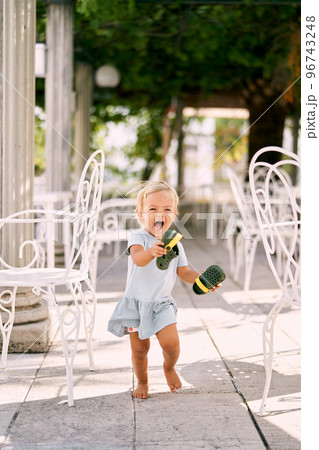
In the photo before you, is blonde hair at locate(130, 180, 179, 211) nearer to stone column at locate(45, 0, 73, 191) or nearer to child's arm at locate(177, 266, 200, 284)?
child's arm at locate(177, 266, 200, 284)

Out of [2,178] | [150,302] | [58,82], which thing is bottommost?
[150,302]

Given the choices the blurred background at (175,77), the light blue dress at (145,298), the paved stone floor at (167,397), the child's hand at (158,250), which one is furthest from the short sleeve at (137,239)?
the blurred background at (175,77)

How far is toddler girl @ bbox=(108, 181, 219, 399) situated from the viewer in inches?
107

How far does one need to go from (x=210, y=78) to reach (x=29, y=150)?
7.48m

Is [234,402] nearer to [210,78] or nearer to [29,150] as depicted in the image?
[29,150]

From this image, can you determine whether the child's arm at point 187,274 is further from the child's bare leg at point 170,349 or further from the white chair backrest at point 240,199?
the white chair backrest at point 240,199

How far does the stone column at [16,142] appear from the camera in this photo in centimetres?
338

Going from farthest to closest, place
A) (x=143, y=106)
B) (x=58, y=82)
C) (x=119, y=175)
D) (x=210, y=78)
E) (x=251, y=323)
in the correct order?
(x=119, y=175) → (x=143, y=106) → (x=210, y=78) → (x=58, y=82) → (x=251, y=323)

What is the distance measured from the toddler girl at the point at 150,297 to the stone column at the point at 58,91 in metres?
3.38

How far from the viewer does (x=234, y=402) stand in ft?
8.79

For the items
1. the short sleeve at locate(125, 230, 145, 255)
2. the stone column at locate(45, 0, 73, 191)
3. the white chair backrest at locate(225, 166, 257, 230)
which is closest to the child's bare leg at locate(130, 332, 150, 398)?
the short sleeve at locate(125, 230, 145, 255)

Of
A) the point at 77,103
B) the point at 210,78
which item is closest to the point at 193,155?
the point at 210,78

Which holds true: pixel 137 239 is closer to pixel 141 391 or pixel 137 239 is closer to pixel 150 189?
pixel 150 189

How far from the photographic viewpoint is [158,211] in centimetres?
274
